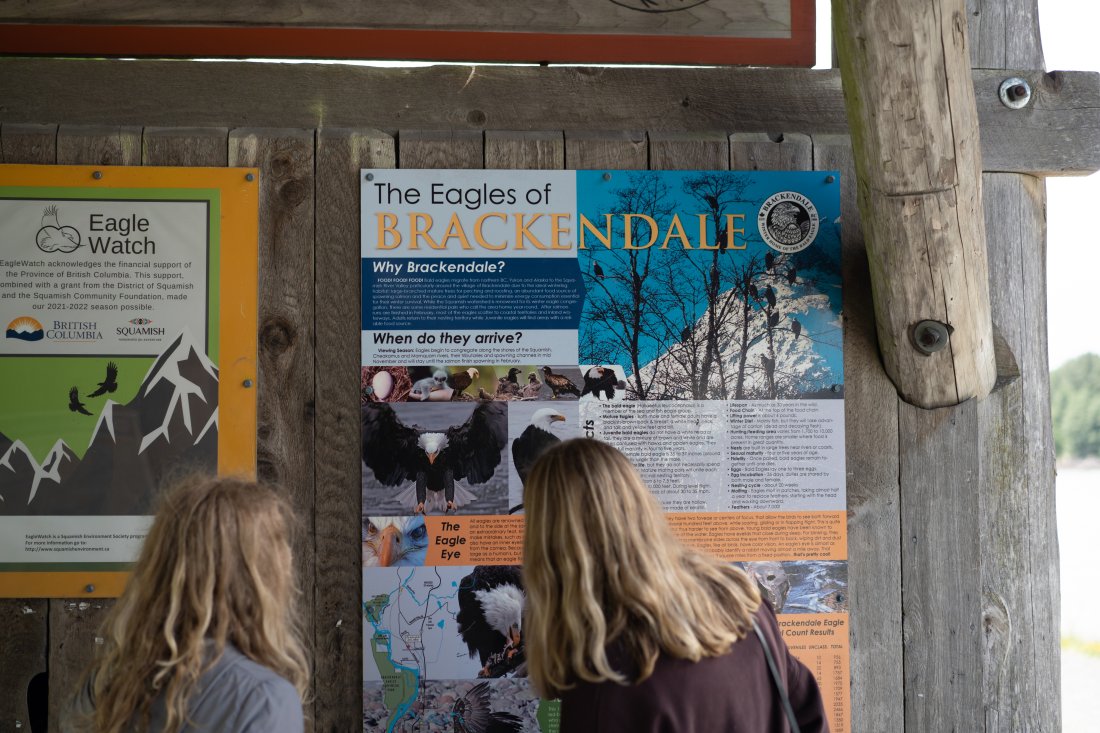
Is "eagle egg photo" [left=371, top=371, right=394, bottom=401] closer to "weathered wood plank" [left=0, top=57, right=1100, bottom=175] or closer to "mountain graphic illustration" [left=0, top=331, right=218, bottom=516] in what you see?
"mountain graphic illustration" [left=0, top=331, right=218, bottom=516]

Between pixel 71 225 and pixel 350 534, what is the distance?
47.4 inches

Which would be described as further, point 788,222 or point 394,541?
point 788,222

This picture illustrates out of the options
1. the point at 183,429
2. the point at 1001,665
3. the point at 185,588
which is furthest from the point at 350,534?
the point at 1001,665

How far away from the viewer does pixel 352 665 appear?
2627 millimetres

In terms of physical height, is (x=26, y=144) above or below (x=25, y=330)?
above

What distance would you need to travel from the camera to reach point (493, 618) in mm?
2646

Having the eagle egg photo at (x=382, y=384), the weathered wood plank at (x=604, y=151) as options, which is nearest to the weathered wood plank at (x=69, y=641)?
the eagle egg photo at (x=382, y=384)

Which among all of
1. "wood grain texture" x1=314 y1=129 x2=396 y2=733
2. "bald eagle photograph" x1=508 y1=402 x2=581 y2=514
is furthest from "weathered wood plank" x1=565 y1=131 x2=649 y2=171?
"bald eagle photograph" x1=508 y1=402 x2=581 y2=514

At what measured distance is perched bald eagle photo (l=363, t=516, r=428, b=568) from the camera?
2.63m

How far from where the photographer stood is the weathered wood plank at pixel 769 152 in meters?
2.84

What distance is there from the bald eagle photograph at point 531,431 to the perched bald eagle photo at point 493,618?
207 mm

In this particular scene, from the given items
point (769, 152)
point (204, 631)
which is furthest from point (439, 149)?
point (204, 631)

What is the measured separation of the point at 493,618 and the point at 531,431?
55 cm

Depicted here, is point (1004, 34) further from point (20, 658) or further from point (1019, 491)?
point (20, 658)
